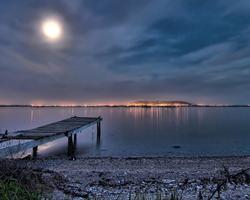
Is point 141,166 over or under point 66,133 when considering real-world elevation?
under

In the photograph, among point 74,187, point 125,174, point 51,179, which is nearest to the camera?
point 74,187

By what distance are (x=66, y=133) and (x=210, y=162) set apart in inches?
401

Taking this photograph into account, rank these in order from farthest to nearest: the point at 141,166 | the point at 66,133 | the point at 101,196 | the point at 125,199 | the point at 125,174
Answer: the point at 66,133
the point at 141,166
the point at 125,174
the point at 101,196
the point at 125,199

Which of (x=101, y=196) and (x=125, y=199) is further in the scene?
(x=101, y=196)

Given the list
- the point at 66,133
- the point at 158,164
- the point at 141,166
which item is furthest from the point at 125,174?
the point at 66,133

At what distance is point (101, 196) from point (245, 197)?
484cm

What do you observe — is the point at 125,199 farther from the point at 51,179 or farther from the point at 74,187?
the point at 51,179

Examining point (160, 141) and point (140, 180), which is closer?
point (140, 180)

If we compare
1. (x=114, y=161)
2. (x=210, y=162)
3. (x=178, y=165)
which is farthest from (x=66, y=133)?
(x=210, y=162)

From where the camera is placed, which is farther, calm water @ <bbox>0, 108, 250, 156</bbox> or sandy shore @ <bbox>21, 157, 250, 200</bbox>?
calm water @ <bbox>0, 108, 250, 156</bbox>

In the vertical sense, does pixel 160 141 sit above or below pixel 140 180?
below

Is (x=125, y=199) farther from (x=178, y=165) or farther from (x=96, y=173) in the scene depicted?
(x=178, y=165)

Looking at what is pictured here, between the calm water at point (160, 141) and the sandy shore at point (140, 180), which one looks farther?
the calm water at point (160, 141)

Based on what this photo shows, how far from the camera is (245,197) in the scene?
9547 millimetres
